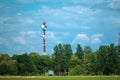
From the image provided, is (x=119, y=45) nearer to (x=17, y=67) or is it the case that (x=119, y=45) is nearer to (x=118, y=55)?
(x=118, y=55)

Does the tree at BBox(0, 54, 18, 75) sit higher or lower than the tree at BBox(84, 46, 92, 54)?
lower

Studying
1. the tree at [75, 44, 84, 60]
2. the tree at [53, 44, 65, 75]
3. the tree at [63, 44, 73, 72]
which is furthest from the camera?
the tree at [75, 44, 84, 60]

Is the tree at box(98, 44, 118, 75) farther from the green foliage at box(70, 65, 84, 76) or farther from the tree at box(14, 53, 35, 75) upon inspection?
the tree at box(14, 53, 35, 75)

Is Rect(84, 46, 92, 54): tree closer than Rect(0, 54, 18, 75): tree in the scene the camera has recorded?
No

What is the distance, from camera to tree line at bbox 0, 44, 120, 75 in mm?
93750

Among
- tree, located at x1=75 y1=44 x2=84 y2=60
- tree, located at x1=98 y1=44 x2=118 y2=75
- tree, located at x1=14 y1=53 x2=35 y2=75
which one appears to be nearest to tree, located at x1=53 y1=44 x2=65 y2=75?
tree, located at x1=75 y1=44 x2=84 y2=60

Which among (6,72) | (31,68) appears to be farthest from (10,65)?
(31,68)

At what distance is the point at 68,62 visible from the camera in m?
109

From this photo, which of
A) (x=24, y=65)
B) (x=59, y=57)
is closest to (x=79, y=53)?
(x=59, y=57)

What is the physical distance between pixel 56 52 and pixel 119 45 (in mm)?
20862

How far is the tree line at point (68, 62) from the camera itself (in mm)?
93750

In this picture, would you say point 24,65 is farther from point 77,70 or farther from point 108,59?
point 108,59

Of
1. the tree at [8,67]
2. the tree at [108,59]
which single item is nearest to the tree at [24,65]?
the tree at [8,67]

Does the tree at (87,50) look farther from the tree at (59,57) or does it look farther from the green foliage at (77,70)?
the green foliage at (77,70)
